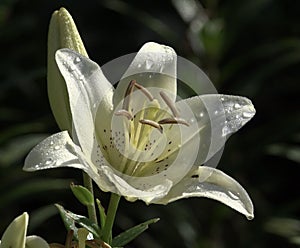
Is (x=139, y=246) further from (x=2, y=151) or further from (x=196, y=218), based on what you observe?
(x=2, y=151)

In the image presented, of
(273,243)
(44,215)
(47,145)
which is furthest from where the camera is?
(273,243)

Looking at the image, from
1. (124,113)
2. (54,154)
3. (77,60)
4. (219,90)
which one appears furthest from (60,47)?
(219,90)

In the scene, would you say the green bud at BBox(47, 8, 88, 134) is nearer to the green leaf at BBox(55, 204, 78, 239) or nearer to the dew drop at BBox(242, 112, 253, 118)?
the green leaf at BBox(55, 204, 78, 239)

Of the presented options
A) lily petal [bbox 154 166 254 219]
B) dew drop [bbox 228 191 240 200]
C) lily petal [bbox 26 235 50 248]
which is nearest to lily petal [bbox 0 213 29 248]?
lily petal [bbox 26 235 50 248]

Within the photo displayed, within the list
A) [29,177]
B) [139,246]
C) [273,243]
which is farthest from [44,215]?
[273,243]

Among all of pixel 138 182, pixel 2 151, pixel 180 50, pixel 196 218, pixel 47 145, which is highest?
pixel 47 145

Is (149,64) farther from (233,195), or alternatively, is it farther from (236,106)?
(233,195)

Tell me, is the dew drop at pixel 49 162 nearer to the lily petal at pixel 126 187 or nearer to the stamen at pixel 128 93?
the lily petal at pixel 126 187
